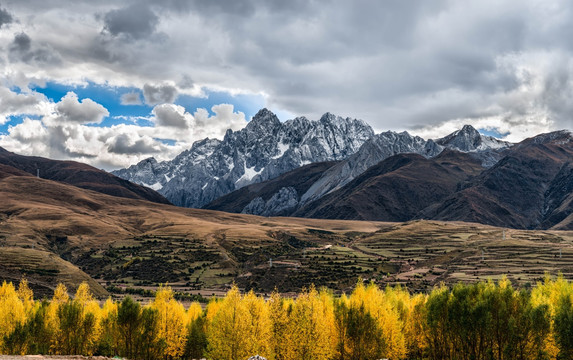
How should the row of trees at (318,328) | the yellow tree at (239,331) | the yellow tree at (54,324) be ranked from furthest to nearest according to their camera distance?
the yellow tree at (54,324) < the yellow tree at (239,331) < the row of trees at (318,328)

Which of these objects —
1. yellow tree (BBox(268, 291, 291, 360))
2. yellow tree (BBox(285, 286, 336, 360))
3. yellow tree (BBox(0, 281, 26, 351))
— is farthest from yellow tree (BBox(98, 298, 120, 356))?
yellow tree (BBox(285, 286, 336, 360))

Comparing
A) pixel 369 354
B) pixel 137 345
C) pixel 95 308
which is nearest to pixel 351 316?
pixel 369 354

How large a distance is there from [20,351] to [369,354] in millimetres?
58783

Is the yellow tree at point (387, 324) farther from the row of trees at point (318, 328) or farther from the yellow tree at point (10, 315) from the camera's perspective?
the yellow tree at point (10, 315)

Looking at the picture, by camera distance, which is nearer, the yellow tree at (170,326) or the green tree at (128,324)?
the green tree at (128,324)

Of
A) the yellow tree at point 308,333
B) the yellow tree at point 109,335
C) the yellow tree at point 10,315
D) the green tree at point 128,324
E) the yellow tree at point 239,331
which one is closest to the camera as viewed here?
the yellow tree at point 308,333

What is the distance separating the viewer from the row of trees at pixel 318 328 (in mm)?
71000

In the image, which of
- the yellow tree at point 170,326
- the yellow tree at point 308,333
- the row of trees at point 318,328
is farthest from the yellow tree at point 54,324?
the yellow tree at point 308,333

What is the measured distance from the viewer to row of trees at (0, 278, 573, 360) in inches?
2795

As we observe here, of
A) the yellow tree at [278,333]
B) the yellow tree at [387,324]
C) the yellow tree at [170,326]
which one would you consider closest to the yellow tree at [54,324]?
the yellow tree at [170,326]

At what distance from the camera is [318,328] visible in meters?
73.9

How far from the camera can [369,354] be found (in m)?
77.9

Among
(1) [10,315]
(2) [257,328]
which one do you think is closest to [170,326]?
(2) [257,328]

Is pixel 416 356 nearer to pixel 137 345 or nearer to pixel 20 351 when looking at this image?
pixel 137 345
